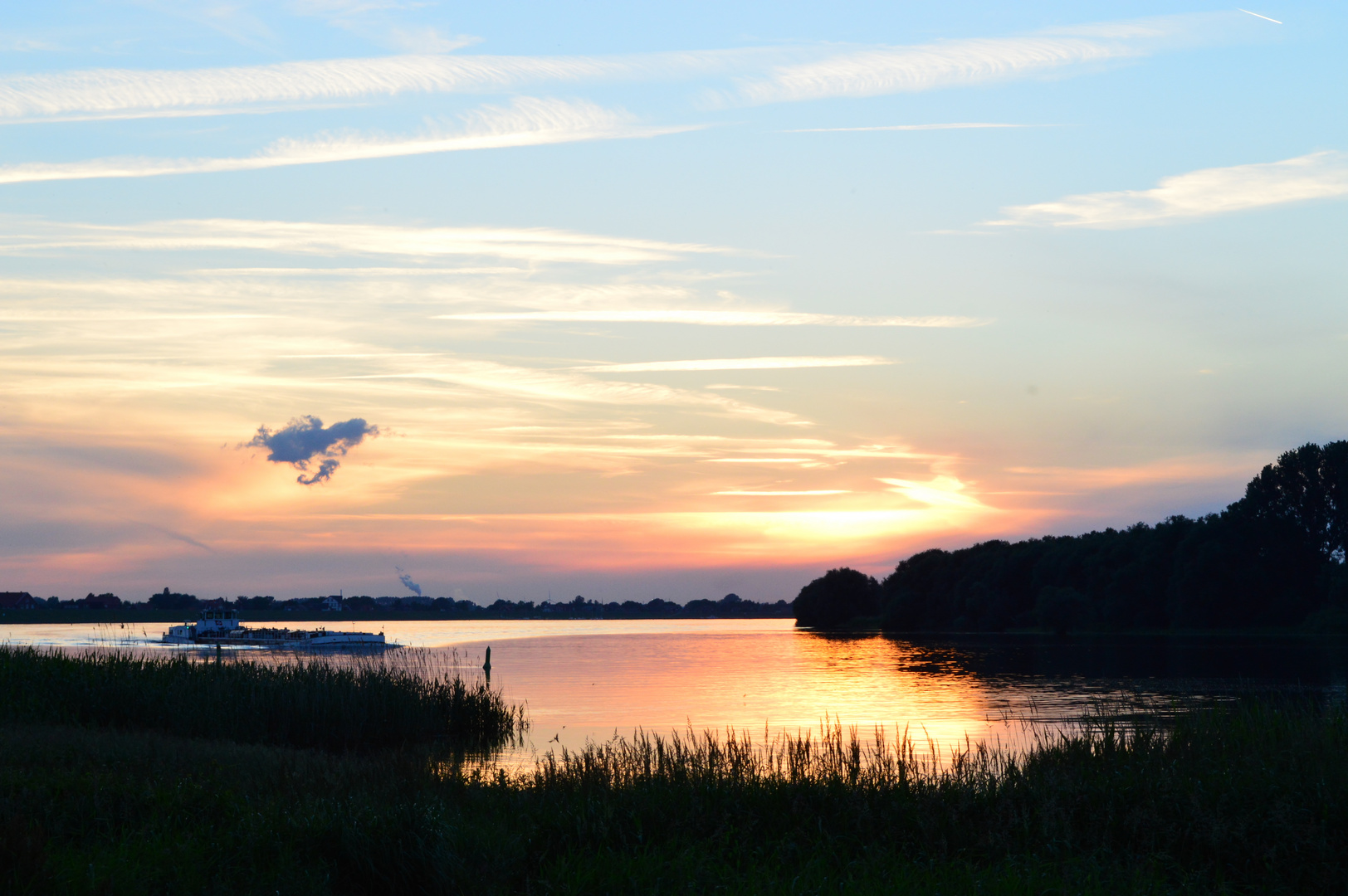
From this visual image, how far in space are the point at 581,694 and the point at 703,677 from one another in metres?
18.8

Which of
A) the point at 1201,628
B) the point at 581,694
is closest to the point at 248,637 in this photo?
the point at 581,694

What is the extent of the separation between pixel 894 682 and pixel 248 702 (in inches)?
1848

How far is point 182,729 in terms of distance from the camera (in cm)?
3562

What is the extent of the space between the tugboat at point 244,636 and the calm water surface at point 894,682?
667 inches

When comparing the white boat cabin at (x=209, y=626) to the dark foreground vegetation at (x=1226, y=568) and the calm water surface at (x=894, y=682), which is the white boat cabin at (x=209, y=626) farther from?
the dark foreground vegetation at (x=1226, y=568)

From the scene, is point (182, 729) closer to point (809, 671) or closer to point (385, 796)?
point (385, 796)

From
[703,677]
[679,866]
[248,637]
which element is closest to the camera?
[679,866]

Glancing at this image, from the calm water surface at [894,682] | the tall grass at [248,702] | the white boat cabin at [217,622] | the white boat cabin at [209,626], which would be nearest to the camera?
the tall grass at [248,702]

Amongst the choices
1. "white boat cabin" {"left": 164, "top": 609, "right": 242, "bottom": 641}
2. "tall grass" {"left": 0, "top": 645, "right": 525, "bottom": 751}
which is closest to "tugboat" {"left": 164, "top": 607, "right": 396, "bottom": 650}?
"white boat cabin" {"left": 164, "top": 609, "right": 242, "bottom": 641}

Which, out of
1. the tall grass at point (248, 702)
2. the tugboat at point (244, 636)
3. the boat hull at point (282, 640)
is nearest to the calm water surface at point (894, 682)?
the tall grass at point (248, 702)

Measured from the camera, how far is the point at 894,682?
73750 millimetres

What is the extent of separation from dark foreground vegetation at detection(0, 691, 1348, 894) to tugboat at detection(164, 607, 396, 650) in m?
106

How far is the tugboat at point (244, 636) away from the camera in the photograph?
126 m

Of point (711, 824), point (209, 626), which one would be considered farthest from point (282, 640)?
point (711, 824)
